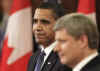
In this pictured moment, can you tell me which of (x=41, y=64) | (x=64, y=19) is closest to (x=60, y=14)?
(x=41, y=64)

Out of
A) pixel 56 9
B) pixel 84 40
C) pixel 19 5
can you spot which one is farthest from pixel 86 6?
pixel 84 40

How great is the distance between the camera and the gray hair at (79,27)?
173cm

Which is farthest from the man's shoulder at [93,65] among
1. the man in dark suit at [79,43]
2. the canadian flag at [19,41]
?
the canadian flag at [19,41]

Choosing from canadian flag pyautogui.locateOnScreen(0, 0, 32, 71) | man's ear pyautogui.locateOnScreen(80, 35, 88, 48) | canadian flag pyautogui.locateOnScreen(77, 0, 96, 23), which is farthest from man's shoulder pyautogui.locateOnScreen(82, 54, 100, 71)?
canadian flag pyautogui.locateOnScreen(0, 0, 32, 71)

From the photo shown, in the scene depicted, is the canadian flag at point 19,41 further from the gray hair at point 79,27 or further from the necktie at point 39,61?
the gray hair at point 79,27

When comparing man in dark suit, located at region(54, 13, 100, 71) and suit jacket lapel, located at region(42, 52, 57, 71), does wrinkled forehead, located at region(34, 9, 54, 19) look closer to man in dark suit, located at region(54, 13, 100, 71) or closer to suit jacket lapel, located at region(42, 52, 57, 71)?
suit jacket lapel, located at region(42, 52, 57, 71)

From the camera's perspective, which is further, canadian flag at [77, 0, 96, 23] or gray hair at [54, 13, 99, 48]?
canadian flag at [77, 0, 96, 23]

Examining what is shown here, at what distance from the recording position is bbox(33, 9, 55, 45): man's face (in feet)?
8.43

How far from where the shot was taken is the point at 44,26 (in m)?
2.60

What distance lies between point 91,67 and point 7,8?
3.91 meters

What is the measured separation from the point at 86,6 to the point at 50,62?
180 cm

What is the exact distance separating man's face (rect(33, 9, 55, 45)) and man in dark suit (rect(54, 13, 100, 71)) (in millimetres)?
780

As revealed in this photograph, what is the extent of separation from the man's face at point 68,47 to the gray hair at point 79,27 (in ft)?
0.10

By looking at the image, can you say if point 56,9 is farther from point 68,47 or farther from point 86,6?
point 86,6
